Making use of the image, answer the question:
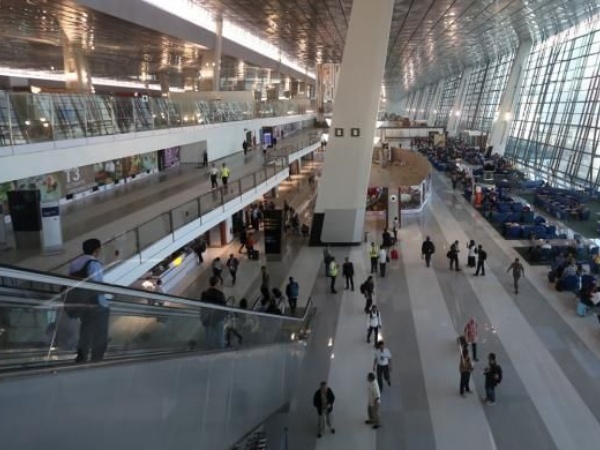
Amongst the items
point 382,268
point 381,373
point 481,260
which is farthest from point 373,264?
point 381,373

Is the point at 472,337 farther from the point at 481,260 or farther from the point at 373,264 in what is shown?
the point at 373,264

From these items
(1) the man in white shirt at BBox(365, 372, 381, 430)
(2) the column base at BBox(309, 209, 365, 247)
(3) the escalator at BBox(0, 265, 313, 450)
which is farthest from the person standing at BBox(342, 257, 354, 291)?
(3) the escalator at BBox(0, 265, 313, 450)

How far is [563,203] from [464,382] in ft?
63.8

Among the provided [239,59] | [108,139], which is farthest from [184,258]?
[239,59]

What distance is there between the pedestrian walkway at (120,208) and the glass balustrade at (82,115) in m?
1.97

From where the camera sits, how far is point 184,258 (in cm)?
1952

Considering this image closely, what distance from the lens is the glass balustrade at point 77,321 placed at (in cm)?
298

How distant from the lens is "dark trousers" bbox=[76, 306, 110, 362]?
3.55 m

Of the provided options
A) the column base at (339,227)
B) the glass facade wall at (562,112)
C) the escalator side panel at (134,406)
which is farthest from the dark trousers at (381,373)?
the glass facade wall at (562,112)

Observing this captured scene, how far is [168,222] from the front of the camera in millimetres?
12812

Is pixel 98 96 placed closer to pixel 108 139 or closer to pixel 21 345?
pixel 108 139

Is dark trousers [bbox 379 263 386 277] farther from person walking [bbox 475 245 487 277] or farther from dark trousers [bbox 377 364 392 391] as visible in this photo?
dark trousers [bbox 377 364 392 391]

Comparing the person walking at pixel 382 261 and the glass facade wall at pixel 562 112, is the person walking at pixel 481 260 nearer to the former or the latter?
the person walking at pixel 382 261

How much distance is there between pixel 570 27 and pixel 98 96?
32.7 meters
